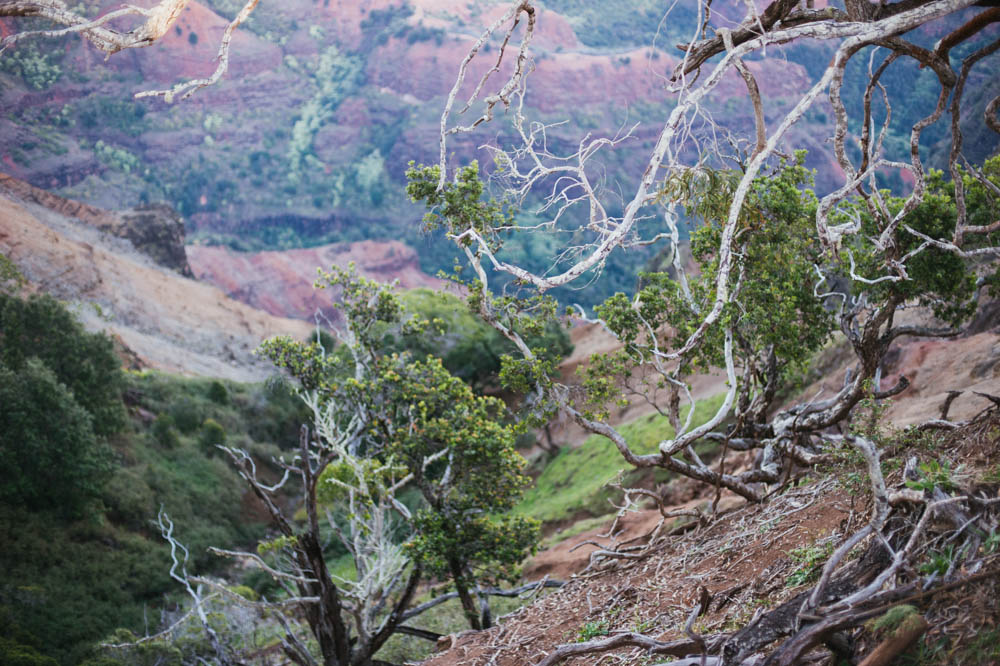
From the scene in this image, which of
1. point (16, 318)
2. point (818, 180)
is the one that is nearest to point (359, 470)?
point (16, 318)

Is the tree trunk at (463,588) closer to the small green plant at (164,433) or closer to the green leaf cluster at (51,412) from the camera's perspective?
the green leaf cluster at (51,412)

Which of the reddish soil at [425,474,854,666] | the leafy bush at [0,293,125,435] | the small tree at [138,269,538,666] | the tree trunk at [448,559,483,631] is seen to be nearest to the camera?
the reddish soil at [425,474,854,666]

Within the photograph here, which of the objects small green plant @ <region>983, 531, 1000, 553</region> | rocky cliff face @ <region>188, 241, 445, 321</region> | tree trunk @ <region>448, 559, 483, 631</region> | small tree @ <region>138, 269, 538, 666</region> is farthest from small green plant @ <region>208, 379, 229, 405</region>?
rocky cliff face @ <region>188, 241, 445, 321</region>

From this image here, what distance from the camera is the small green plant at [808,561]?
13.7 feet

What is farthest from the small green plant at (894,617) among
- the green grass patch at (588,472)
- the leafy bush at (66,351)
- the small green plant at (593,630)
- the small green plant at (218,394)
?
the small green plant at (218,394)

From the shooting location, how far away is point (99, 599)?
1547 centimetres

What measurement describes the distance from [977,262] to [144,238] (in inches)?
1773

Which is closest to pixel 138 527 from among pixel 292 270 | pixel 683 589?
pixel 683 589

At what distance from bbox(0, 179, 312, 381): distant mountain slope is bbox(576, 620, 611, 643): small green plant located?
3054cm

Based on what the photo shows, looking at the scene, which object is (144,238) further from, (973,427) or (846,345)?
(973,427)

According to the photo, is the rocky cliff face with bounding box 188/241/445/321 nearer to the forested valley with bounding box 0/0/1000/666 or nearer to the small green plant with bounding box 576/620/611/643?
the forested valley with bounding box 0/0/1000/666

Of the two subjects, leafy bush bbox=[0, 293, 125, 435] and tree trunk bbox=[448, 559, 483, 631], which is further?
leafy bush bbox=[0, 293, 125, 435]

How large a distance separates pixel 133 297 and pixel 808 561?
39.3 meters

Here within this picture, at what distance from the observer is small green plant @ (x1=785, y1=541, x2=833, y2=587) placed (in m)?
4.17
